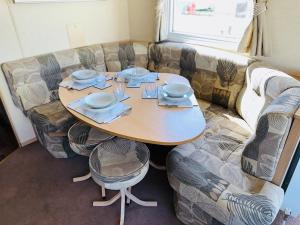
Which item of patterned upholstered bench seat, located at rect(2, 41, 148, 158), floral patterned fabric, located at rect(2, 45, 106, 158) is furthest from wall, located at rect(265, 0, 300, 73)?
floral patterned fabric, located at rect(2, 45, 106, 158)

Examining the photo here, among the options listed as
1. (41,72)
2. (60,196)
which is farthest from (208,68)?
(60,196)

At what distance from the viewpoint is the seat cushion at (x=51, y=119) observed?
1844 mm

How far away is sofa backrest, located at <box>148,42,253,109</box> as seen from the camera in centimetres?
191

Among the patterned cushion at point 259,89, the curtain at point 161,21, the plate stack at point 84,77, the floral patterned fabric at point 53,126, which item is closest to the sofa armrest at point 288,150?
the patterned cushion at point 259,89

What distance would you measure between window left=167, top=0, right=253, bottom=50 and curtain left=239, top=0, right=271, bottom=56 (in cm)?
9

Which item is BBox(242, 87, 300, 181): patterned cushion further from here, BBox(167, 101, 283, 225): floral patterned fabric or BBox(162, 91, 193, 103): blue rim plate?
BBox(162, 91, 193, 103): blue rim plate

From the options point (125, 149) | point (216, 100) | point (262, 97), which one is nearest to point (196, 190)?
point (125, 149)

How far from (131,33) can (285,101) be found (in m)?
2.15

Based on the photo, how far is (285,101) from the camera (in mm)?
1201

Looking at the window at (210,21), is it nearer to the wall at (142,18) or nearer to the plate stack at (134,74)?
the wall at (142,18)

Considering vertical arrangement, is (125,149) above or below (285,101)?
below

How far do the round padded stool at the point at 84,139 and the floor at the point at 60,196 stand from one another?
20cm

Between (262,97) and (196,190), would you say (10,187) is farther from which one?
(262,97)

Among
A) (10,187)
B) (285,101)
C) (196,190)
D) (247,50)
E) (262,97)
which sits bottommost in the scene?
(10,187)
